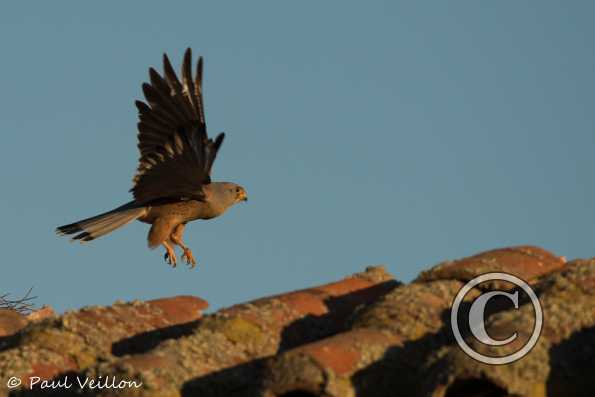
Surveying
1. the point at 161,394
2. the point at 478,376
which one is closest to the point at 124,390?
the point at 161,394

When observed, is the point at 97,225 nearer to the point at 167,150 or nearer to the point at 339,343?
the point at 167,150

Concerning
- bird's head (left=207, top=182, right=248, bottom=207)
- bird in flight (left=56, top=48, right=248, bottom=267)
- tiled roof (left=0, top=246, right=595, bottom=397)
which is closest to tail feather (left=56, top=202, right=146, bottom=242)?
bird in flight (left=56, top=48, right=248, bottom=267)

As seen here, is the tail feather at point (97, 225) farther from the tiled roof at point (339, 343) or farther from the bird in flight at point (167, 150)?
the tiled roof at point (339, 343)

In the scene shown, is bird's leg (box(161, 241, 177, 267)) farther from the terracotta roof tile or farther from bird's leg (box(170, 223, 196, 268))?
the terracotta roof tile

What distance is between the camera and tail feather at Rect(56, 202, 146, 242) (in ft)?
35.4

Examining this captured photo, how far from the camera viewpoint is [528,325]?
16.3 ft

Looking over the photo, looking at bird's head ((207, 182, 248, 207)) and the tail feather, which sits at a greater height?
bird's head ((207, 182, 248, 207))

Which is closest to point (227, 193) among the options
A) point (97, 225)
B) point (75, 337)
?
point (97, 225)

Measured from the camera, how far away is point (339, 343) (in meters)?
5.11

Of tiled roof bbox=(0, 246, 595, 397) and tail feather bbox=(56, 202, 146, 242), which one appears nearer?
tiled roof bbox=(0, 246, 595, 397)

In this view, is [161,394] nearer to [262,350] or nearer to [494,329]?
[262,350]

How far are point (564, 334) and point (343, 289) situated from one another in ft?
7.32

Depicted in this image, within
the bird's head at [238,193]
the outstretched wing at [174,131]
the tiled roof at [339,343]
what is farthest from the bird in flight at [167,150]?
the tiled roof at [339,343]

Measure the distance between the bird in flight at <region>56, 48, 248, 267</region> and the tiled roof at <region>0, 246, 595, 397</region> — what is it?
3.45 m
